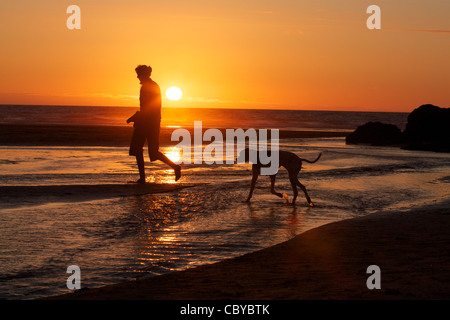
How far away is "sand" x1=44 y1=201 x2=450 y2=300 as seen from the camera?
432 cm

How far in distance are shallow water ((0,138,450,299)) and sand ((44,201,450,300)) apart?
41 centimetres

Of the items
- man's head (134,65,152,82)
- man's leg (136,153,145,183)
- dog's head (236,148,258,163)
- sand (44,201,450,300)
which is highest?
man's head (134,65,152,82)

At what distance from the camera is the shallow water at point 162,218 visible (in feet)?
17.9

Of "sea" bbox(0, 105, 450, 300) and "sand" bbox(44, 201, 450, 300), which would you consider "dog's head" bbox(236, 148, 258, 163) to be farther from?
"sand" bbox(44, 201, 450, 300)

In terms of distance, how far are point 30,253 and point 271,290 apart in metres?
2.95

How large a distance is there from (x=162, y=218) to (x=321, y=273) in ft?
12.2

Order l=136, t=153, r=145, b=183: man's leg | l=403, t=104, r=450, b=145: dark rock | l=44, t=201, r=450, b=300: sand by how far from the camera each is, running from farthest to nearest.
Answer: l=403, t=104, r=450, b=145: dark rock
l=136, t=153, r=145, b=183: man's leg
l=44, t=201, r=450, b=300: sand

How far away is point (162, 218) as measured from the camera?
812 centimetres

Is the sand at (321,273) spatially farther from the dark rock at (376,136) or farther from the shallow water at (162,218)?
the dark rock at (376,136)

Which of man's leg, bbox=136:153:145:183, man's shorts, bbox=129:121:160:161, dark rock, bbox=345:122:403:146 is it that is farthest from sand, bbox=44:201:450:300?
dark rock, bbox=345:122:403:146

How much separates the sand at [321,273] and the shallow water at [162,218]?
408 mm

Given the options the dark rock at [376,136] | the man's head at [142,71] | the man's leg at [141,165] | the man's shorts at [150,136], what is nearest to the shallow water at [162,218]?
the man's shorts at [150,136]

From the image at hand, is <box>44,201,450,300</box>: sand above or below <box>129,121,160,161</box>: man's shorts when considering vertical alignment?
below
